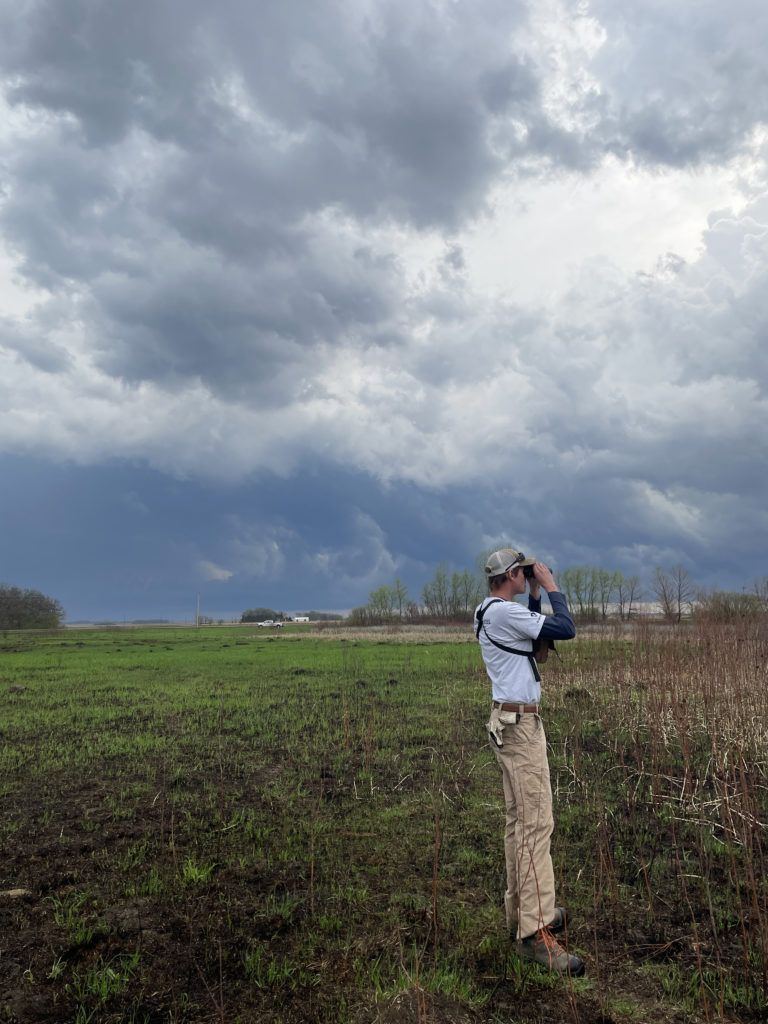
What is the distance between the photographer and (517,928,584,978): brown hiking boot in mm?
4492

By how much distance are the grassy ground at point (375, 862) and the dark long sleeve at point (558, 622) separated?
72.5 inches

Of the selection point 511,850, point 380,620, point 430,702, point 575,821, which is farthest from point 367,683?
point 380,620

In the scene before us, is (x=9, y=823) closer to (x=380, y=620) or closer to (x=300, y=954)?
(x=300, y=954)

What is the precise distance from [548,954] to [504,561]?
8.83 feet

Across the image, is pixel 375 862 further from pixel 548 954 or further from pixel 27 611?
pixel 27 611

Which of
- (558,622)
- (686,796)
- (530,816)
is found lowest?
(686,796)

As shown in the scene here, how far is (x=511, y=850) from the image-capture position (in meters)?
4.82

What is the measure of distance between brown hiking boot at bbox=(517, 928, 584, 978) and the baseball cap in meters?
2.48

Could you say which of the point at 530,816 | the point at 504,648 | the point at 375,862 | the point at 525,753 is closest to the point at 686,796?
the point at 375,862

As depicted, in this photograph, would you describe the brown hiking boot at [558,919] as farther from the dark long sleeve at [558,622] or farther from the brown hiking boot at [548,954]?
the dark long sleeve at [558,622]

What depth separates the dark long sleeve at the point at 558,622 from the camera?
4.55 metres

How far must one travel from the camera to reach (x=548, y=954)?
15.0ft

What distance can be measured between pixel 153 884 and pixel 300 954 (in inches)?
73.1

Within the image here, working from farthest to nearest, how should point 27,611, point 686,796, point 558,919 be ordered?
point 27,611 → point 686,796 → point 558,919
